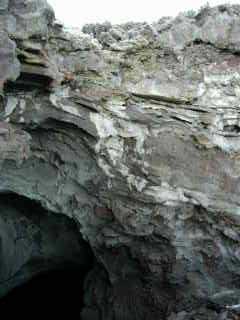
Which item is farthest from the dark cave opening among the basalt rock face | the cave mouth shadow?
the basalt rock face

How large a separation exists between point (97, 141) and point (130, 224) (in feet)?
4.85

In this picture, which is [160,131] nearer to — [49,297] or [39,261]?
[39,261]

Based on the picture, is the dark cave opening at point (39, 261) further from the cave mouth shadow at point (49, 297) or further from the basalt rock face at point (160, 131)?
the basalt rock face at point (160, 131)

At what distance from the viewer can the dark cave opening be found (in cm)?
959

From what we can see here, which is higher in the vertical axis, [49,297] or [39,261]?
[39,261]

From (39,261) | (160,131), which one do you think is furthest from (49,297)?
(160,131)

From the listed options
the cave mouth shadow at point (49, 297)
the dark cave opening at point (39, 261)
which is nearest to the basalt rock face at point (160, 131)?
the dark cave opening at point (39, 261)

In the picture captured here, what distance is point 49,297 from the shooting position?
36.2ft

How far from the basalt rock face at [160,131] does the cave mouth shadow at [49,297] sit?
11.4ft

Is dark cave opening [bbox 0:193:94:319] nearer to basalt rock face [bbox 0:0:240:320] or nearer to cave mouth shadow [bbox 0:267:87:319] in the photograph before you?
cave mouth shadow [bbox 0:267:87:319]

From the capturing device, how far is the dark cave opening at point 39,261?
9586mm

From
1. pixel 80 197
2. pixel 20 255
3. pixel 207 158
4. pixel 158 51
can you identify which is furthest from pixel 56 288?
pixel 158 51

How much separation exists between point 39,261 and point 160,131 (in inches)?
181

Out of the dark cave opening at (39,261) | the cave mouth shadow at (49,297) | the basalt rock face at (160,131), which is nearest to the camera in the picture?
the basalt rock face at (160,131)
